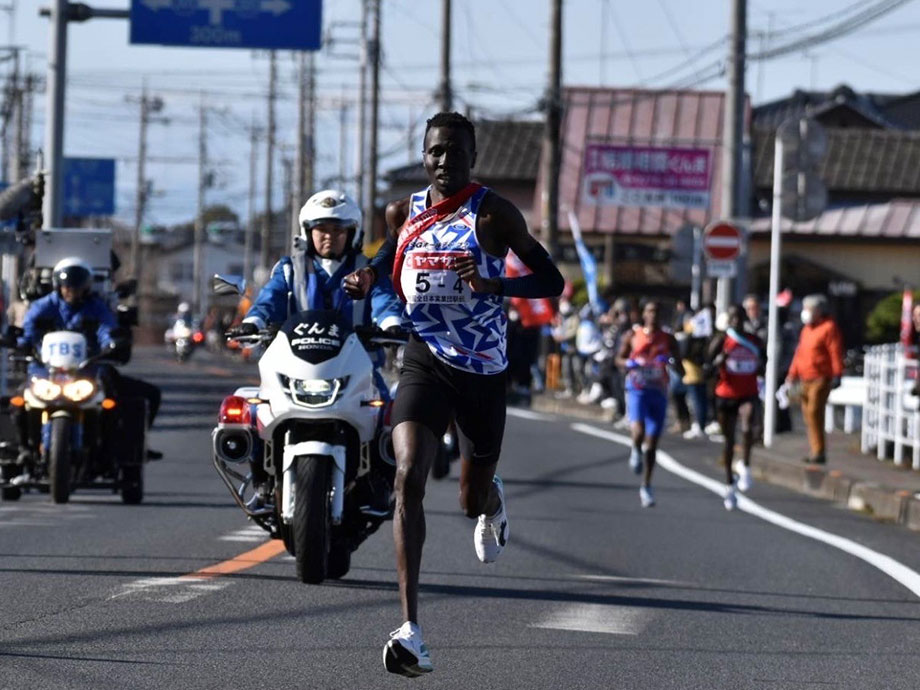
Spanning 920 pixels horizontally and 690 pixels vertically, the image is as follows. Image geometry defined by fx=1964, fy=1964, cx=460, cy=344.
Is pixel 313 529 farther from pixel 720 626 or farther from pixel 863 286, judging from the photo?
pixel 863 286

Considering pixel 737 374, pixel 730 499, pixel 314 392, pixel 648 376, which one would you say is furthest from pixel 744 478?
pixel 314 392

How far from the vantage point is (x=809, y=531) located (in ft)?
44.7

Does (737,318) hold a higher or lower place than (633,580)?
higher

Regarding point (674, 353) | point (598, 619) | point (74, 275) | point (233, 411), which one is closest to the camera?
point (598, 619)

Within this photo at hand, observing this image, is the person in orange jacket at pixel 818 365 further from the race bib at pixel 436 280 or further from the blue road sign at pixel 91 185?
the blue road sign at pixel 91 185

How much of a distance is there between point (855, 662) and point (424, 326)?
2.08 metres

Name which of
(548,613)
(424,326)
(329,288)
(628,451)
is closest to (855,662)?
(548,613)

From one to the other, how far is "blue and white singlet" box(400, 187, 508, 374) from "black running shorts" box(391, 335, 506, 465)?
4cm

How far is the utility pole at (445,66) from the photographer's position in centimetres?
4428

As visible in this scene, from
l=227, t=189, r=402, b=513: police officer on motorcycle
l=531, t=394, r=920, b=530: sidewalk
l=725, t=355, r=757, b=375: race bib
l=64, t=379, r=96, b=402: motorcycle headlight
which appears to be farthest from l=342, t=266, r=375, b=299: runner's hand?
l=725, t=355, r=757, b=375: race bib

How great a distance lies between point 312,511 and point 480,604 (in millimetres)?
954

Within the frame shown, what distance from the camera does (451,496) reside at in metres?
15.2

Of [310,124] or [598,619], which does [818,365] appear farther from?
[310,124]

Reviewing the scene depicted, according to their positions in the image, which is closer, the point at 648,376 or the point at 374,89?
the point at 648,376
